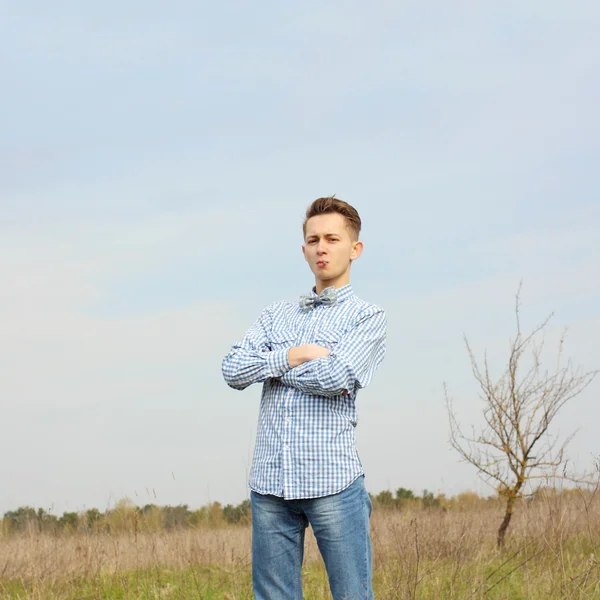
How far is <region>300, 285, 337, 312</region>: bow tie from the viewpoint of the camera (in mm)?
3297

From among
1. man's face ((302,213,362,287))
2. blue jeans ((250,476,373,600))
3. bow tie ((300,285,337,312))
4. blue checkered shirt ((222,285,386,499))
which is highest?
man's face ((302,213,362,287))

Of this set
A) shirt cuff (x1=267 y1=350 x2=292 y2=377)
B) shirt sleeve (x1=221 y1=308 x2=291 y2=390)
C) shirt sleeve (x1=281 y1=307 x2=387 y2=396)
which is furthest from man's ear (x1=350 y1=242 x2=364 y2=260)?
shirt cuff (x1=267 y1=350 x2=292 y2=377)

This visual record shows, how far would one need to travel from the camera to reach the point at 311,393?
3031mm

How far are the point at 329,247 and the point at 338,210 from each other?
196 millimetres

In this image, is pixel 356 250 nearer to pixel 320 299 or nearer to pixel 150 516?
pixel 320 299

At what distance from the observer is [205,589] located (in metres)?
6.23

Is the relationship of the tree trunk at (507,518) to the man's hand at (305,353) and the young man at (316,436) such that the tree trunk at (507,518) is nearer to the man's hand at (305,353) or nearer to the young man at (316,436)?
the young man at (316,436)

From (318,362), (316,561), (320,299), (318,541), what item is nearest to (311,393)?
(318,362)

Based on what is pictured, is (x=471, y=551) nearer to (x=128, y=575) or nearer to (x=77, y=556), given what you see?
(x=128, y=575)

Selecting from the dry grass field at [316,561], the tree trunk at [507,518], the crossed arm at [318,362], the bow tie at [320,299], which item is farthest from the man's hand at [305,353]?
the tree trunk at [507,518]

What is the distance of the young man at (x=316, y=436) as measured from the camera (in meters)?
2.96

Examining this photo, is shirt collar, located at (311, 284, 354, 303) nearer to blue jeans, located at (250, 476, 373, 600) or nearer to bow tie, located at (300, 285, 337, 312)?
bow tie, located at (300, 285, 337, 312)

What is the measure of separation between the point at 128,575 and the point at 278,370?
15.1 feet

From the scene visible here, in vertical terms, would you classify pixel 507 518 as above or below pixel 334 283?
below
